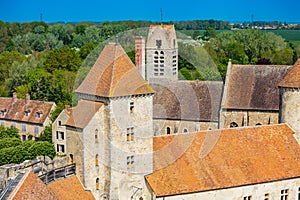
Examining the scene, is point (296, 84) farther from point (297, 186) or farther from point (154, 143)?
point (154, 143)

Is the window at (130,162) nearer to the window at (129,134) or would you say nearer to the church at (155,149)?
the church at (155,149)

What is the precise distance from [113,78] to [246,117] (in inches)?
806

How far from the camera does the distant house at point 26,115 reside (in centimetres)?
6938

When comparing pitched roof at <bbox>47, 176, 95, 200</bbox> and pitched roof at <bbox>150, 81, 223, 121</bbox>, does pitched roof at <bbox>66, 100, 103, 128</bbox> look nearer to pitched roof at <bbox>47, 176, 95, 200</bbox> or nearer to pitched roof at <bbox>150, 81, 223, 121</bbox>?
pitched roof at <bbox>47, 176, 95, 200</bbox>

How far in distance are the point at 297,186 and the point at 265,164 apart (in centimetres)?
299

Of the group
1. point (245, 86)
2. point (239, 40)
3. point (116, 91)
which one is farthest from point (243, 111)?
point (239, 40)

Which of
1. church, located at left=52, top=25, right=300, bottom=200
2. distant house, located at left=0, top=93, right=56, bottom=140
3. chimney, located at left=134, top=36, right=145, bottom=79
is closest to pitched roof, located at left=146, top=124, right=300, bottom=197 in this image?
church, located at left=52, top=25, right=300, bottom=200

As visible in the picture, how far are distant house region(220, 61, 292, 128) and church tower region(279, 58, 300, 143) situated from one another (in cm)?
801


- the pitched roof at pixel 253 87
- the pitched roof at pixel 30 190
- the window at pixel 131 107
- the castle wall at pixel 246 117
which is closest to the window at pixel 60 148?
the castle wall at pixel 246 117

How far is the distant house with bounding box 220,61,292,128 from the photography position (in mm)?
50438

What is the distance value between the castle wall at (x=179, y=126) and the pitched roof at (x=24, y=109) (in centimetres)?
2045

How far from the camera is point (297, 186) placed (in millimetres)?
39344

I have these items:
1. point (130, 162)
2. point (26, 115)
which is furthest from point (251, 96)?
point (26, 115)

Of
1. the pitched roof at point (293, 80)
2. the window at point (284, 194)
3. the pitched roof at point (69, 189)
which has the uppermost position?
the pitched roof at point (293, 80)
